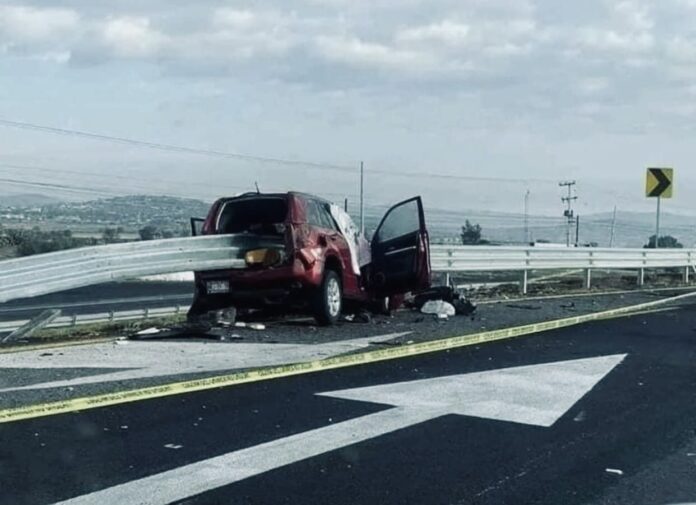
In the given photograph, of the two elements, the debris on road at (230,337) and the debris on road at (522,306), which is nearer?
the debris on road at (230,337)

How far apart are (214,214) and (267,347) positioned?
9.65 ft

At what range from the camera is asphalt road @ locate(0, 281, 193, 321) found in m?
21.5

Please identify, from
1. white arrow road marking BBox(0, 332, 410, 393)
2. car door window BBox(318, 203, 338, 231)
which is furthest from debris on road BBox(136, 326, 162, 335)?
car door window BBox(318, 203, 338, 231)

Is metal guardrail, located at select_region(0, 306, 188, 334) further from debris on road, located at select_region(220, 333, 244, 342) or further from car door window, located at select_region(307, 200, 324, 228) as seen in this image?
debris on road, located at select_region(220, 333, 244, 342)

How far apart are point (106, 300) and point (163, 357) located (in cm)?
1619

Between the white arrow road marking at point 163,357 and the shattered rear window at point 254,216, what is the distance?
228 centimetres

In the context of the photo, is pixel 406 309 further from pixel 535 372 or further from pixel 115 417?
pixel 115 417

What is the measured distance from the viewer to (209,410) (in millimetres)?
7059

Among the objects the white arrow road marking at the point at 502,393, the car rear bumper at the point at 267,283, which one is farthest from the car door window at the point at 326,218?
the white arrow road marking at the point at 502,393

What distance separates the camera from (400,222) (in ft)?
44.0

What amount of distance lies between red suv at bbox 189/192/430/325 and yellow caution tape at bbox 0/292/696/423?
6.01 feet

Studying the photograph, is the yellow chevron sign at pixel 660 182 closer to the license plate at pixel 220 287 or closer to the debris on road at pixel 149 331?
the license plate at pixel 220 287

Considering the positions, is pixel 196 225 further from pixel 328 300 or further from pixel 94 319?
pixel 94 319

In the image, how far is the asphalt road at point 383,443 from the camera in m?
5.18
